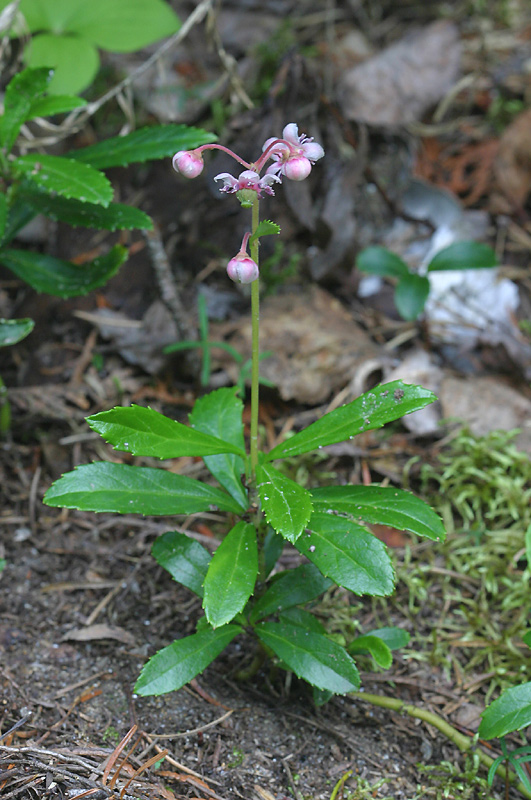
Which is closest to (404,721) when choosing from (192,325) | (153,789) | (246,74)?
(153,789)

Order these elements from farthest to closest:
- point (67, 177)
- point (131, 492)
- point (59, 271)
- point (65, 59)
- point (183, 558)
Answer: point (65, 59)
point (59, 271)
point (67, 177)
point (183, 558)
point (131, 492)

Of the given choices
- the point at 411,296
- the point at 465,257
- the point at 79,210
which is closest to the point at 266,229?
the point at 79,210

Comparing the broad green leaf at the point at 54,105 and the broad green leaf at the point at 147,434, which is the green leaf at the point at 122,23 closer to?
the broad green leaf at the point at 54,105

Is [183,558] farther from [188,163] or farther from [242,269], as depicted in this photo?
[188,163]

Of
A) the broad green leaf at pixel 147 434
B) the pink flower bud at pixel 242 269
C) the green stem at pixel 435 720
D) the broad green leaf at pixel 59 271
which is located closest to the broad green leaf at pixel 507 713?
the green stem at pixel 435 720

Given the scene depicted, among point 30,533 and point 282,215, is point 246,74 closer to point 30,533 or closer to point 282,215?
point 282,215

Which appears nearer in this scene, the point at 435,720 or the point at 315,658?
the point at 315,658
